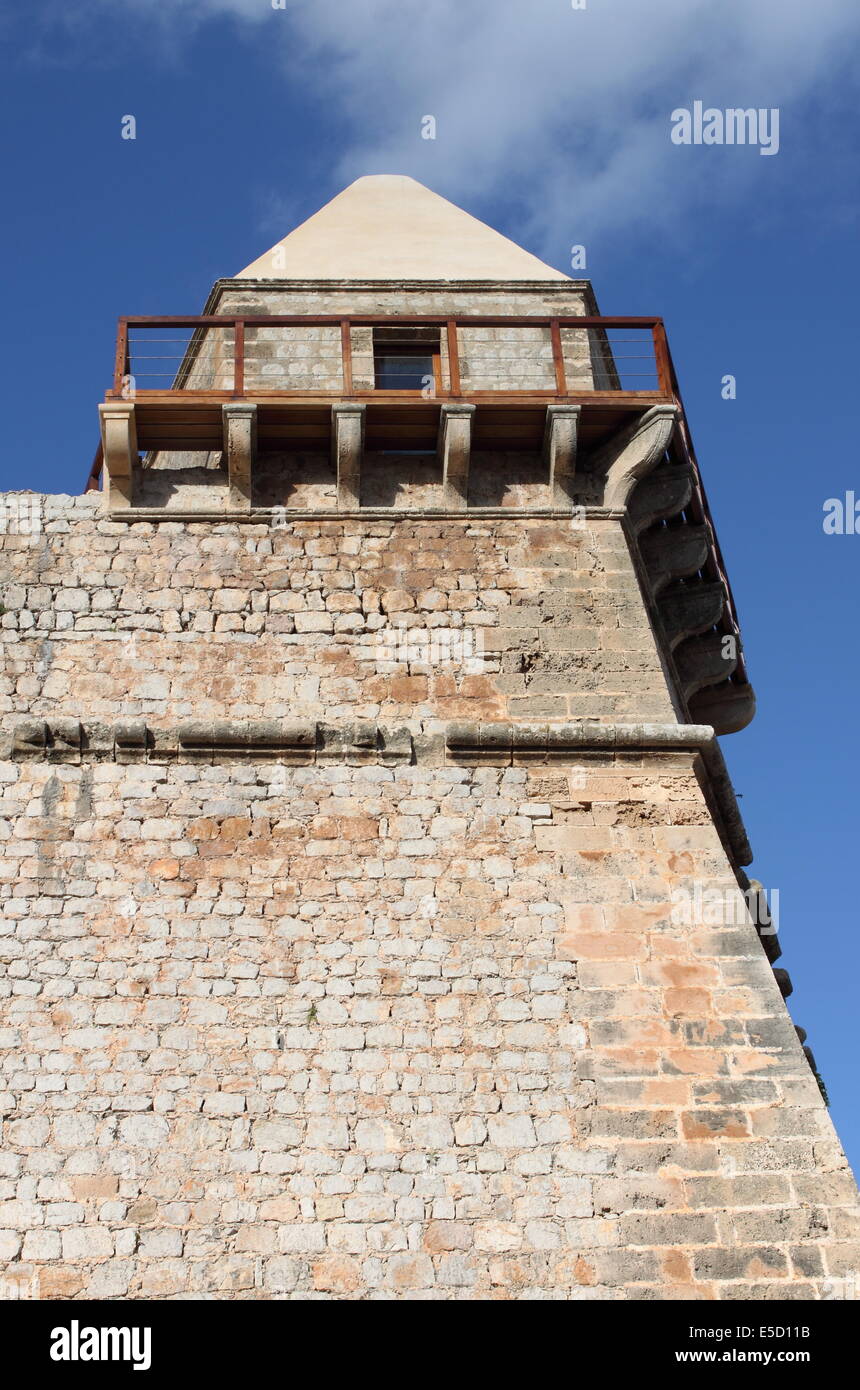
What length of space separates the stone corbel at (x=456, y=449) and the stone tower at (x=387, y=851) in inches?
1.0

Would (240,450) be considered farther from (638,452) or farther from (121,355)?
(638,452)

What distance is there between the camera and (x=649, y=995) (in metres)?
8.67

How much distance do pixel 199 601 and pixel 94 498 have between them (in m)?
1.19

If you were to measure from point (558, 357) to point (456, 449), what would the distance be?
108 cm

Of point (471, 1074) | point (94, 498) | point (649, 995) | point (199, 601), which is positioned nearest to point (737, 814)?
point (649, 995)

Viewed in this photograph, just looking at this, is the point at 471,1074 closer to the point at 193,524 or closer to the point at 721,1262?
the point at 721,1262

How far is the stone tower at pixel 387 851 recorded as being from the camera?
7.89 meters

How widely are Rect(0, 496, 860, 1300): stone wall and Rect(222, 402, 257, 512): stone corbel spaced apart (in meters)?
0.37

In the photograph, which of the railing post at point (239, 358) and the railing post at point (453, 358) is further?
the railing post at point (453, 358)

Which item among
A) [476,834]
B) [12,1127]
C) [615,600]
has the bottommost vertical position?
[12,1127]

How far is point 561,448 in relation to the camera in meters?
10.8
